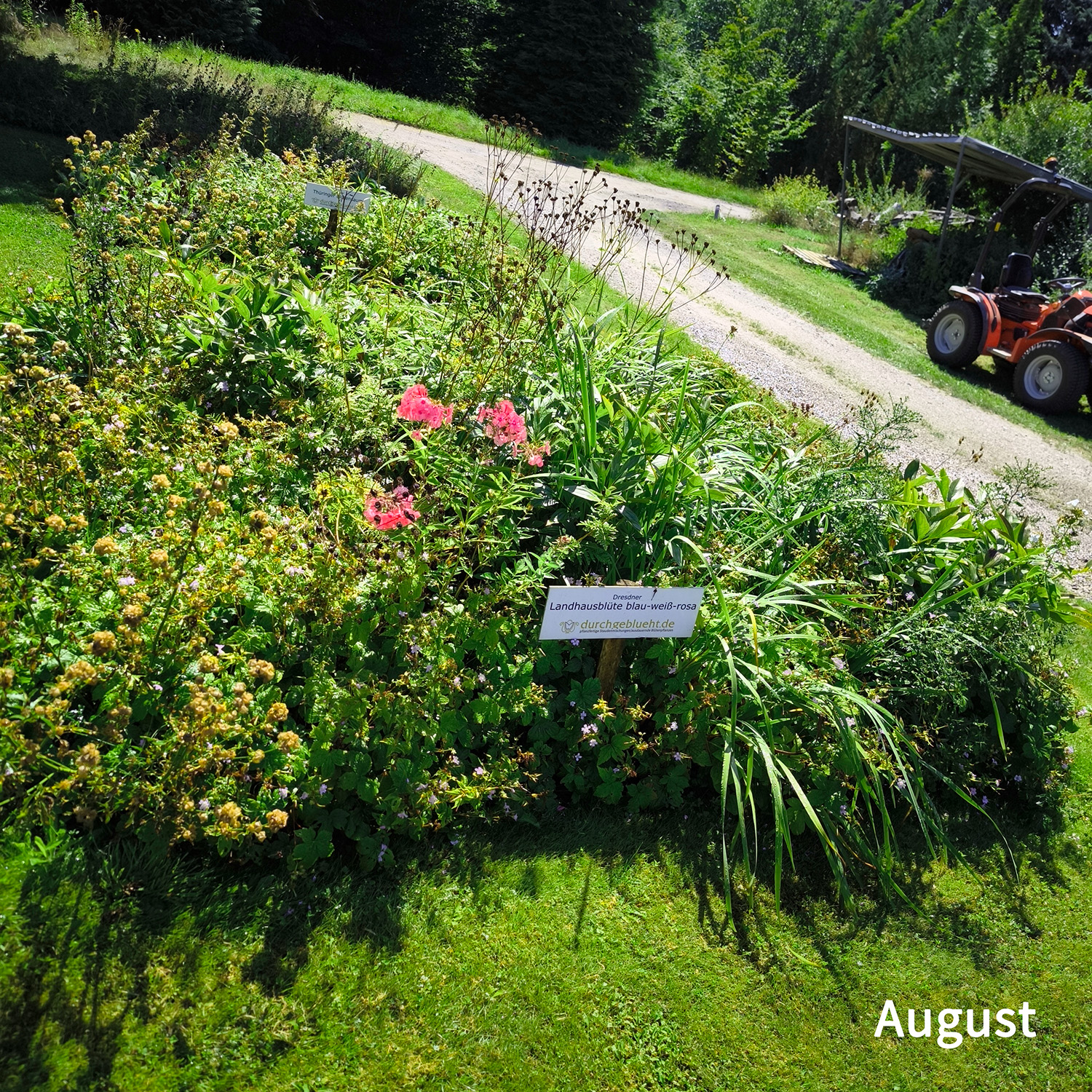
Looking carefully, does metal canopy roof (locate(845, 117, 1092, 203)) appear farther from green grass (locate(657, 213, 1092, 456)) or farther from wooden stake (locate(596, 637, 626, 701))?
wooden stake (locate(596, 637, 626, 701))

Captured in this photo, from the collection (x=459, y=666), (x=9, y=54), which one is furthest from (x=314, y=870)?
(x=9, y=54)

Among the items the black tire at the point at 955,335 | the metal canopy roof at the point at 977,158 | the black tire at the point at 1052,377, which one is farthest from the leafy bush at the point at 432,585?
the metal canopy roof at the point at 977,158

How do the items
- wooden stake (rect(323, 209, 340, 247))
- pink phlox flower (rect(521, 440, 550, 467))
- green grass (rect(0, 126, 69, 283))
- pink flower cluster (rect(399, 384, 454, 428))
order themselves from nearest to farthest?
pink phlox flower (rect(521, 440, 550, 467)), pink flower cluster (rect(399, 384, 454, 428)), wooden stake (rect(323, 209, 340, 247)), green grass (rect(0, 126, 69, 283))

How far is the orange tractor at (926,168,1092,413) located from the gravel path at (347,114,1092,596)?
0.75 m

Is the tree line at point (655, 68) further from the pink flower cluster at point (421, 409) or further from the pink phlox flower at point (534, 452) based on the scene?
the pink phlox flower at point (534, 452)

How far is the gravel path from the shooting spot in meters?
7.55

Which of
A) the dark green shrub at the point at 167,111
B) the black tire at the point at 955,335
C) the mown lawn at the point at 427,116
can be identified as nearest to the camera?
the dark green shrub at the point at 167,111

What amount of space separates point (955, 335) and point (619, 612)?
29.9 ft

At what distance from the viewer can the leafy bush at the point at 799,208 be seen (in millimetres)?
18359

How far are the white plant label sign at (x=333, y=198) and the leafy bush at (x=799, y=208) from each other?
15162 millimetres

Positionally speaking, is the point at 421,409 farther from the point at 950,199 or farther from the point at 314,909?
the point at 950,199

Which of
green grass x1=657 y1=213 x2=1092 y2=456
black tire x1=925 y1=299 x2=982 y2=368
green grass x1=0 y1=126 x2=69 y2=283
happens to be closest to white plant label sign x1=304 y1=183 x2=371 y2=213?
green grass x1=0 y1=126 x2=69 y2=283

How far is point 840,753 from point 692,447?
1.46 m

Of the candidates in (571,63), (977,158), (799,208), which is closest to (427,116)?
(799,208)
